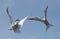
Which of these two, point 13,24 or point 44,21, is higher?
point 13,24

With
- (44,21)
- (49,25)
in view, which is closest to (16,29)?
(44,21)

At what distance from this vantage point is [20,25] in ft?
7.21

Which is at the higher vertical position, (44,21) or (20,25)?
(20,25)

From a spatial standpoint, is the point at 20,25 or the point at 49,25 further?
the point at 49,25

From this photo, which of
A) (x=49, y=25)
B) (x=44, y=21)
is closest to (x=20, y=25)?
(x=44, y=21)

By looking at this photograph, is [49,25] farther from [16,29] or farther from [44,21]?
[16,29]

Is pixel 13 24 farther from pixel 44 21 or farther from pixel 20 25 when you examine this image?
pixel 44 21

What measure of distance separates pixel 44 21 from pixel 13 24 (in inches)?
58.2

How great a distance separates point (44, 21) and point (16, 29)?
4.82 ft

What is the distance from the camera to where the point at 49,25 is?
356cm

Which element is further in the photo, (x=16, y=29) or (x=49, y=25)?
(x=49, y=25)

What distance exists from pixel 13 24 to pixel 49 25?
68.0 inches

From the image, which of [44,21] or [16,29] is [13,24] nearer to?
[16,29]

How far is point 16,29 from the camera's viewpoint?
218 centimetres
